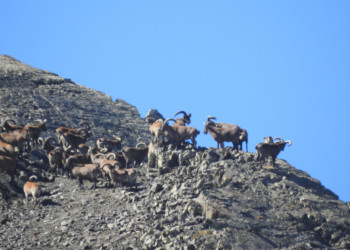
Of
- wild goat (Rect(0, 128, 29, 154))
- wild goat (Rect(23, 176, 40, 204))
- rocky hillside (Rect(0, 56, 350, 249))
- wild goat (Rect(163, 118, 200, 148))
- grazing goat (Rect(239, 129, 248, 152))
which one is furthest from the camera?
wild goat (Rect(0, 128, 29, 154))

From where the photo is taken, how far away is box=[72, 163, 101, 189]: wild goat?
34.3 m

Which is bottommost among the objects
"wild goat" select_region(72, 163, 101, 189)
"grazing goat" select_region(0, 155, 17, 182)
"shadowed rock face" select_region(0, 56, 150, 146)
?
"grazing goat" select_region(0, 155, 17, 182)

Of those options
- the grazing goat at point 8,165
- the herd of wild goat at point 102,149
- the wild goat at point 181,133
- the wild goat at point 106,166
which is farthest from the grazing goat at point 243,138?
the grazing goat at point 8,165

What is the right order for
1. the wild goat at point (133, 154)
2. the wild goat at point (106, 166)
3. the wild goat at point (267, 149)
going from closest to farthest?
1. the wild goat at point (267, 149)
2. the wild goat at point (106, 166)
3. the wild goat at point (133, 154)

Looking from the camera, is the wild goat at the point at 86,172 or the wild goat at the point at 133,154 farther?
the wild goat at the point at 133,154

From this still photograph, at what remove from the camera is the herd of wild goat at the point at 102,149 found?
34.2 metres

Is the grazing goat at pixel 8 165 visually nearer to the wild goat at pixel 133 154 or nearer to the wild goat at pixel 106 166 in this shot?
the wild goat at pixel 106 166

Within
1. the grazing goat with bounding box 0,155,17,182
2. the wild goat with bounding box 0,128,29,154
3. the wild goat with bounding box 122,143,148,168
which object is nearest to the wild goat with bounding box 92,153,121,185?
the wild goat with bounding box 122,143,148,168

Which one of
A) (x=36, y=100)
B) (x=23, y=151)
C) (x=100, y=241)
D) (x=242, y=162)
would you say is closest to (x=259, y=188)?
(x=242, y=162)

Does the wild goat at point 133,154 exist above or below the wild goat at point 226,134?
below

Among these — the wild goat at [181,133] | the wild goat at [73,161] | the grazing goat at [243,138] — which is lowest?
the wild goat at [73,161]

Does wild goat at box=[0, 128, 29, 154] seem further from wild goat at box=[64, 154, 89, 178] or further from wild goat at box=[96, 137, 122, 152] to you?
wild goat at box=[96, 137, 122, 152]

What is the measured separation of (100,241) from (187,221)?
11.1 ft

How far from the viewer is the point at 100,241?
89.7 ft
